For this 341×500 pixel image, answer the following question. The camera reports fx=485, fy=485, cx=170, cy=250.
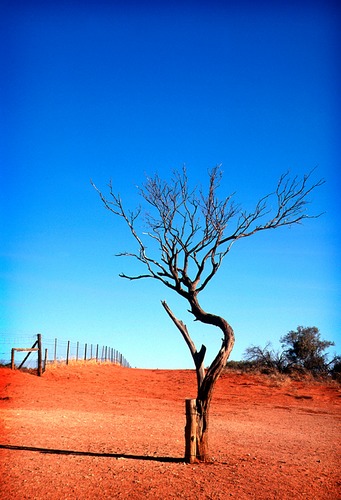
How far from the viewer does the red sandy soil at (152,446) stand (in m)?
7.90

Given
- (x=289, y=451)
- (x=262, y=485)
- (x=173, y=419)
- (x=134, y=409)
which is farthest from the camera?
(x=134, y=409)

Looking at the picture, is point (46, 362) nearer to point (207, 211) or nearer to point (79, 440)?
point (79, 440)

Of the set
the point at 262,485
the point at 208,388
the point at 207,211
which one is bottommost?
the point at 262,485

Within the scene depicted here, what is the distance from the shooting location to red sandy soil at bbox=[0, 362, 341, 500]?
790cm

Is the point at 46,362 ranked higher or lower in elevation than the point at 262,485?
higher

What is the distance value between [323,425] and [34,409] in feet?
33.6

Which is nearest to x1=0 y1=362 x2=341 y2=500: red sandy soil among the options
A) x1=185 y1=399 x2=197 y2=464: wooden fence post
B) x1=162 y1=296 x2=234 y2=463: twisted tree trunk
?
x1=185 y1=399 x2=197 y2=464: wooden fence post

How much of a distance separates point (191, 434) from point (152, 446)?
2.09 meters

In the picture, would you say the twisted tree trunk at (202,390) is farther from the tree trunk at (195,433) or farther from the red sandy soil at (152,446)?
the red sandy soil at (152,446)

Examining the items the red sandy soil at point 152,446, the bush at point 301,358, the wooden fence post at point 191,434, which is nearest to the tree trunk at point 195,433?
the wooden fence post at point 191,434

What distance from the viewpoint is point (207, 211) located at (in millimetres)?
11953

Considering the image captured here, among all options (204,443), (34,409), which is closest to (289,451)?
(204,443)

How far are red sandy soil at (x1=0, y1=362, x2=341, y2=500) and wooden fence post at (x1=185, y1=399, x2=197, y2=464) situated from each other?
201 millimetres

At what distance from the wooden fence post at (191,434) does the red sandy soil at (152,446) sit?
20 cm
